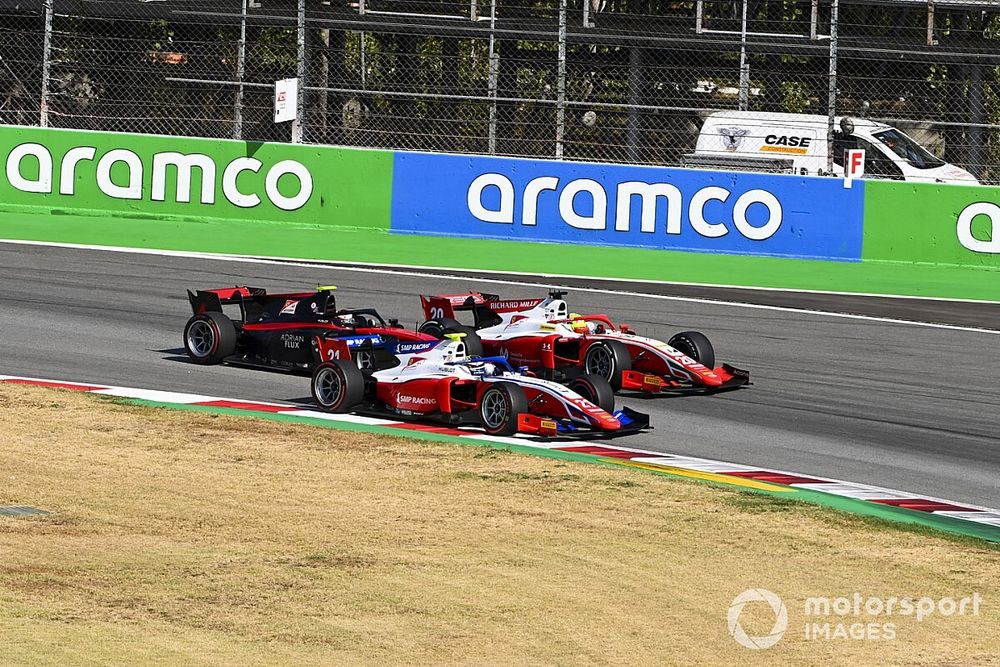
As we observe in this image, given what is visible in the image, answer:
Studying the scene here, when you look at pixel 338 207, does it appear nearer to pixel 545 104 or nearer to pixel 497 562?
pixel 545 104

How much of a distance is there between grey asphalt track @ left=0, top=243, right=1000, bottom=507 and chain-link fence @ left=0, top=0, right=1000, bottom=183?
442 centimetres

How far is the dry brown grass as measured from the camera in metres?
6.46

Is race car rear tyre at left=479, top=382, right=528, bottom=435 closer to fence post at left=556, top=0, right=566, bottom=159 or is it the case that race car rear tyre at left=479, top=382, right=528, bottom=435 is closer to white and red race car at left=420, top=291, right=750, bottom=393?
white and red race car at left=420, top=291, right=750, bottom=393

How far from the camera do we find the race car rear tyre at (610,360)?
480 inches

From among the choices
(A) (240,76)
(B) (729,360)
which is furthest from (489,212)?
(B) (729,360)

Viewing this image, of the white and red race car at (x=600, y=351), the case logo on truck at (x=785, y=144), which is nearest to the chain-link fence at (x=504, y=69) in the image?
the case logo on truck at (x=785, y=144)

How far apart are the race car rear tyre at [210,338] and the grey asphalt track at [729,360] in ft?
0.44

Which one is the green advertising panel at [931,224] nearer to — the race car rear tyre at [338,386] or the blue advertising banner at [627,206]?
the blue advertising banner at [627,206]

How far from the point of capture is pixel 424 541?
8102mm

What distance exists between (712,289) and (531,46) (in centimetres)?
1191

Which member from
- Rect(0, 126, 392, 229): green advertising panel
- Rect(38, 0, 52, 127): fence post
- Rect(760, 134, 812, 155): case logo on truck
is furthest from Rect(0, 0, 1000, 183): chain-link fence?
Result: Rect(0, 126, 392, 229): green advertising panel

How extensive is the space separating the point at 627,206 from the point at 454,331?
7770mm

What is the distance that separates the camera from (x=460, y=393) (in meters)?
11.0

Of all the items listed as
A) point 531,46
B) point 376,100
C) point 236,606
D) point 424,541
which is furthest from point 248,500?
point 531,46
